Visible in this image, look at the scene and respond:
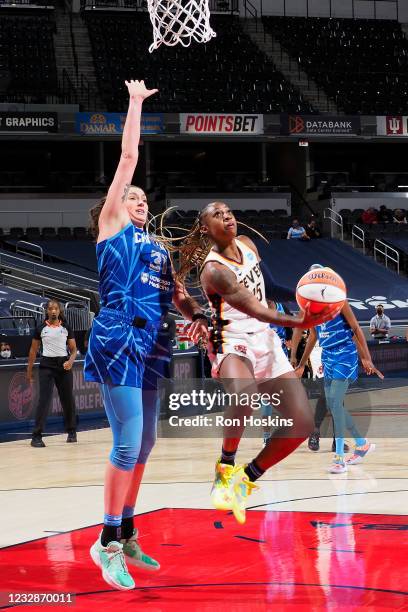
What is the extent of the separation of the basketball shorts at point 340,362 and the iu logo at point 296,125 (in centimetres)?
2301

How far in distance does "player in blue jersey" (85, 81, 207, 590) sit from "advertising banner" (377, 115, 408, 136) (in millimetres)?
29033

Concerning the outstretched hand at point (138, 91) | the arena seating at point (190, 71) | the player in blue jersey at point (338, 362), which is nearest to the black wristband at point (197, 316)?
the outstretched hand at point (138, 91)

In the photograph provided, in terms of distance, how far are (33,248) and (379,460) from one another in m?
19.4

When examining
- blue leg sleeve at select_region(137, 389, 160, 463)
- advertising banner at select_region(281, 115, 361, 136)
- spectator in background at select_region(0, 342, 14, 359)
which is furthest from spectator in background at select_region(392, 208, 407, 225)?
blue leg sleeve at select_region(137, 389, 160, 463)

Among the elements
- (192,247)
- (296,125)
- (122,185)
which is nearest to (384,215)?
(296,125)

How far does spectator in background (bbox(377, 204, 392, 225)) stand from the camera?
3444 centimetres

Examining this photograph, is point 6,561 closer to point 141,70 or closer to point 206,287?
point 206,287

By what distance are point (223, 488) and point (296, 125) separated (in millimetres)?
27907

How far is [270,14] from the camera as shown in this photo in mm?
39438

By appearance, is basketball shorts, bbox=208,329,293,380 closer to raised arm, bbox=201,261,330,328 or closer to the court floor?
raised arm, bbox=201,261,330,328

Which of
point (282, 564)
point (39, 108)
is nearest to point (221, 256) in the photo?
point (282, 564)

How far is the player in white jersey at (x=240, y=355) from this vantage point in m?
5.99

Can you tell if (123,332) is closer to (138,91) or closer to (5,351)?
(138,91)

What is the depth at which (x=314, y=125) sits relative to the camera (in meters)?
33.0
